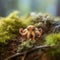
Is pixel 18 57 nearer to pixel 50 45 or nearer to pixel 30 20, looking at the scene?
pixel 50 45

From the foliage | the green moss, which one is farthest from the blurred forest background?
the foliage

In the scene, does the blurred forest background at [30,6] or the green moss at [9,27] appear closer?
the green moss at [9,27]

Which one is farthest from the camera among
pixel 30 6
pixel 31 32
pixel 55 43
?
pixel 30 6

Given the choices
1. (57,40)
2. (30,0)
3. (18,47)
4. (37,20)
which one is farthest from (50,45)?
(30,0)

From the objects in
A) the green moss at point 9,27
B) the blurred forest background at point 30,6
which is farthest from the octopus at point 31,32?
the blurred forest background at point 30,6

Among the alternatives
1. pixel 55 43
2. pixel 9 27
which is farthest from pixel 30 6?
pixel 55 43

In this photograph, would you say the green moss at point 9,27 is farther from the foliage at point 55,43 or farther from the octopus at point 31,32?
the foliage at point 55,43

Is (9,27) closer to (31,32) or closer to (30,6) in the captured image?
(31,32)

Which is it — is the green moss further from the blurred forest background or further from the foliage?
the blurred forest background
